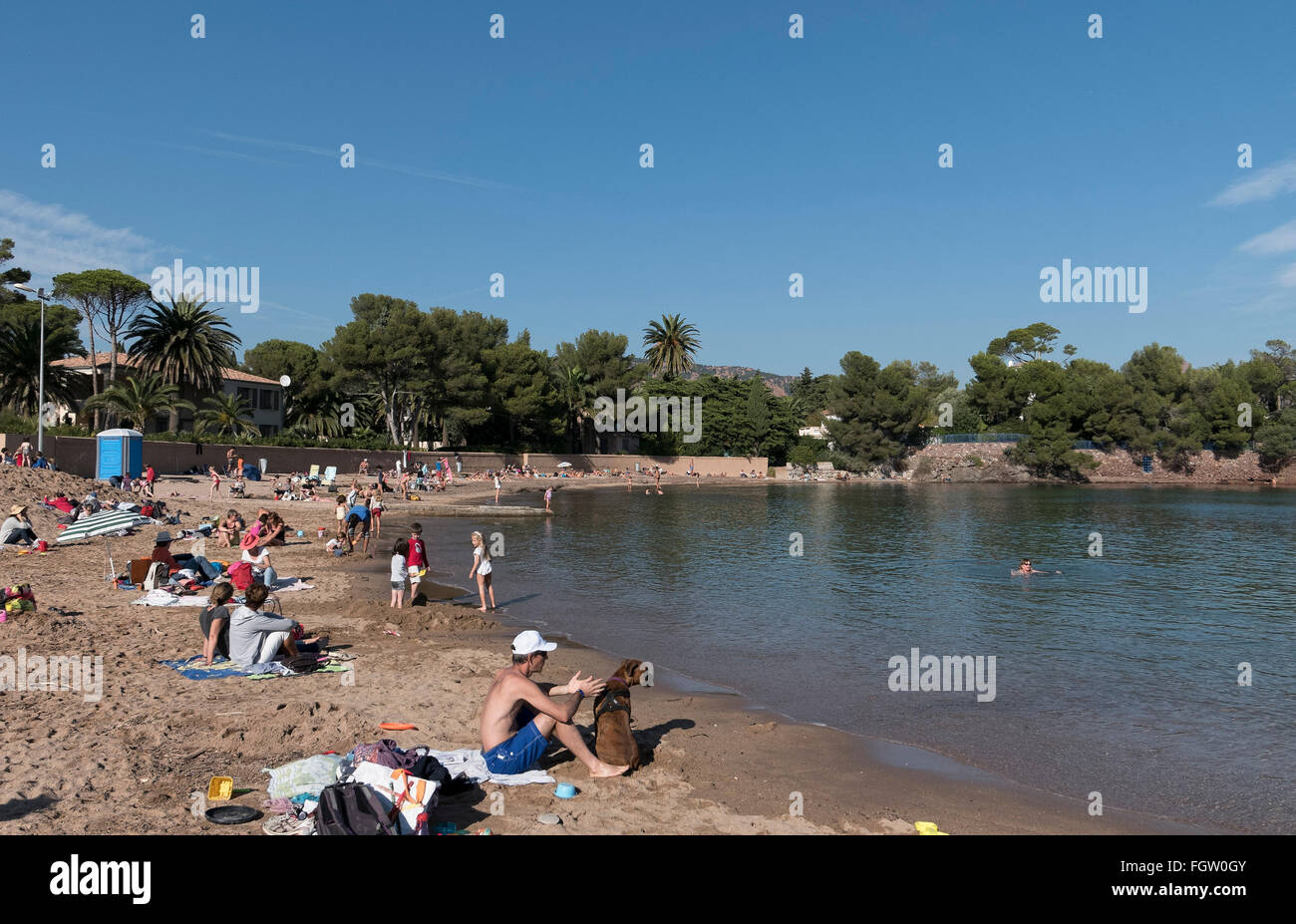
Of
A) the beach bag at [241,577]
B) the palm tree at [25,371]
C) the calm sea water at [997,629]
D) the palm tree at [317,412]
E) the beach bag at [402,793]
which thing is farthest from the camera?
the palm tree at [317,412]

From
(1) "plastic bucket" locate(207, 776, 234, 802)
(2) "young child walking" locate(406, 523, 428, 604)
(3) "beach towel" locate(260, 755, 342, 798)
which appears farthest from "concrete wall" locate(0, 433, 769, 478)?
(3) "beach towel" locate(260, 755, 342, 798)

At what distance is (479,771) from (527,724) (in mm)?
559

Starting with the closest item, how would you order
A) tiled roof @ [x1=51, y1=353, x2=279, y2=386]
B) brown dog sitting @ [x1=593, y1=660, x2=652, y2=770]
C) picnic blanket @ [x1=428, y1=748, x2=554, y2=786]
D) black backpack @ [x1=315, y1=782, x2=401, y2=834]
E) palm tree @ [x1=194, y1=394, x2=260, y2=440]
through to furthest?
black backpack @ [x1=315, y1=782, x2=401, y2=834]
picnic blanket @ [x1=428, y1=748, x2=554, y2=786]
brown dog sitting @ [x1=593, y1=660, x2=652, y2=770]
palm tree @ [x1=194, y1=394, x2=260, y2=440]
tiled roof @ [x1=51, y1=353, x2=279, y2=386]

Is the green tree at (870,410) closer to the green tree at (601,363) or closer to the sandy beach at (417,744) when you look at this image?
the green tree at (601,363)

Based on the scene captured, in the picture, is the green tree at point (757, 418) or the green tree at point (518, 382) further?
the green tree at point (757, 418)

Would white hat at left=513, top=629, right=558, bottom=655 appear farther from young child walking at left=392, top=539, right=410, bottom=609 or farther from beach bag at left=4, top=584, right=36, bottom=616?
beach bag at left=4, top=584, right=36, bottom=616

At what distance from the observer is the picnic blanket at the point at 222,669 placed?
9.60m

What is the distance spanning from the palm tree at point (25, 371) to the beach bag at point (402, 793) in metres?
50.6

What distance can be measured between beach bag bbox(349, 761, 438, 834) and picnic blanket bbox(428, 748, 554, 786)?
1.02m

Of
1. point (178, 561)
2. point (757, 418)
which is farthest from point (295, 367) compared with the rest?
point (178, 561)

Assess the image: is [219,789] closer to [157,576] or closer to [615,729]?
[615,729]

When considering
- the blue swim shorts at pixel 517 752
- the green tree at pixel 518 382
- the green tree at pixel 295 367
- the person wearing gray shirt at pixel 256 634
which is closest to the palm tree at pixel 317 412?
the green tree at pixel 295 367

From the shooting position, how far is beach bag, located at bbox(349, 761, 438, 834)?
5.33 meters

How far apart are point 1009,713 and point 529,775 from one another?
6.79 m
